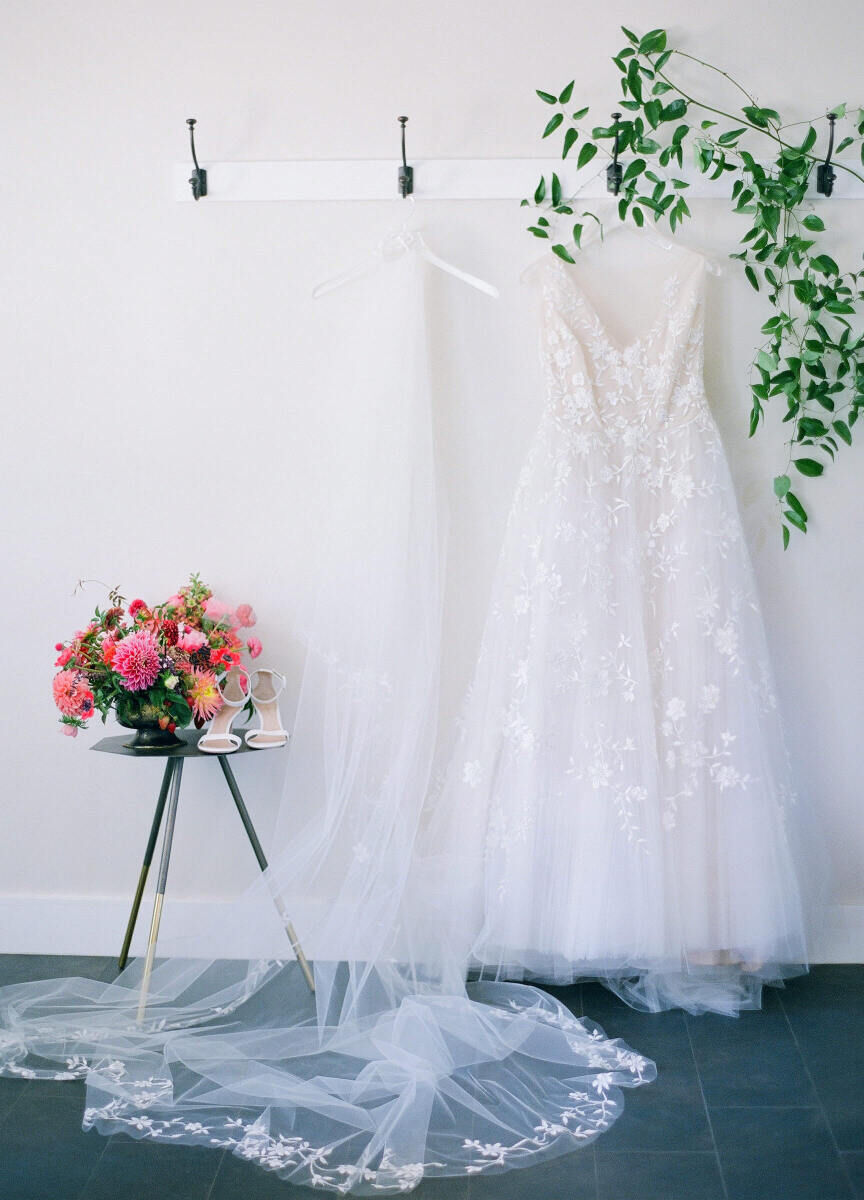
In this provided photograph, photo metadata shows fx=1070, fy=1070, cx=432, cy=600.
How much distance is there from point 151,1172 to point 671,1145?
0.98 metres

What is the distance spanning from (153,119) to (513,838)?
2022 millimetres

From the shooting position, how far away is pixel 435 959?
2.46m

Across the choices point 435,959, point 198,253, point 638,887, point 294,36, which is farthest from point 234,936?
point 294,36

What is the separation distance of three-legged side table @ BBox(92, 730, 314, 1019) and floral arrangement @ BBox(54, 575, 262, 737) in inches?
3.1

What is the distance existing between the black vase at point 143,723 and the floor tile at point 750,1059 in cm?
140

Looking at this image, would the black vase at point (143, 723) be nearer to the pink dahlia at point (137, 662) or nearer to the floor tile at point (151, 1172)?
the pink dahlia at point (137, 662)

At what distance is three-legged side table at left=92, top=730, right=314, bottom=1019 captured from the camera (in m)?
2.48

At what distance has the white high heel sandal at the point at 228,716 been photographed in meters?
2.53

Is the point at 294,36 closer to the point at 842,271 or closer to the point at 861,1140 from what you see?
the point at 842,271

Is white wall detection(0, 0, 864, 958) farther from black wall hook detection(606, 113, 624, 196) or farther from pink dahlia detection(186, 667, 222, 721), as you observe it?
pink dahlia detection(186, 667, 222, 721)

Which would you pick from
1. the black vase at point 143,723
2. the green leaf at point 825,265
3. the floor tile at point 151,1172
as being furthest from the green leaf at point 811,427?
the floor tile at point 151,1172

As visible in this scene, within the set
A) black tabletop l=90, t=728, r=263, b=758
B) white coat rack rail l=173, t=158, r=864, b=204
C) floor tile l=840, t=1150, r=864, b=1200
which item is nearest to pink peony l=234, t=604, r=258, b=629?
black tabletop l=90, t=728, r=263, b=758

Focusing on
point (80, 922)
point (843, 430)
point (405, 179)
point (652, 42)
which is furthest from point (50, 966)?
point (652, 42)

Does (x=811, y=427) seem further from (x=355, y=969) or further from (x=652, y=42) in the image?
(x=355, y=969)
